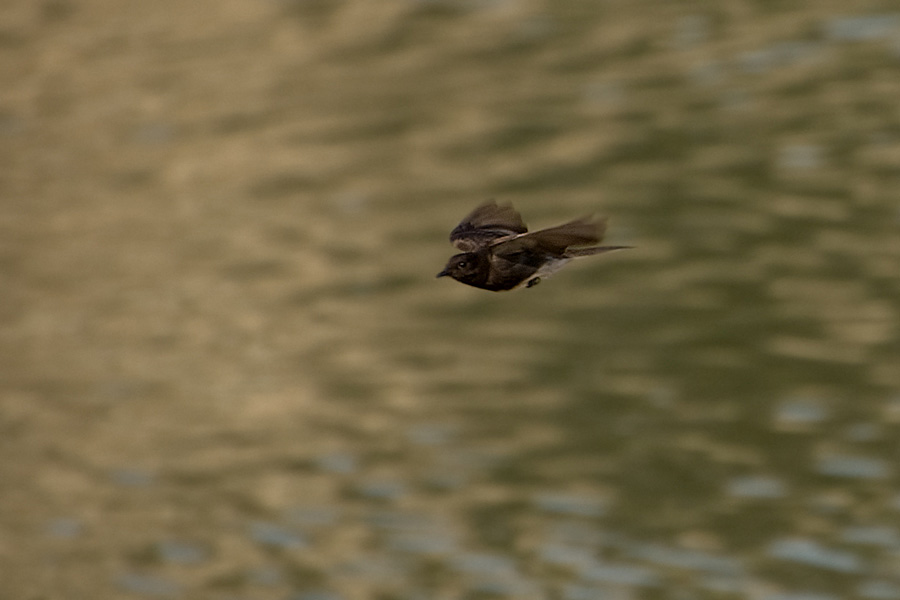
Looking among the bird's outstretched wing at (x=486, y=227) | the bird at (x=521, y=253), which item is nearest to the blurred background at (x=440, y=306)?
the bird's outstretched wing at (x=486, y=227)

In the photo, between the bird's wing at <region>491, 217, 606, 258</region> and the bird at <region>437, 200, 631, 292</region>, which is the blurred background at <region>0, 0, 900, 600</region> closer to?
the bird at <region>437, 200, 631, 292</region>

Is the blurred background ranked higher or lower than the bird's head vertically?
higher

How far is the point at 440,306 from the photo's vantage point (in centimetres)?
2472

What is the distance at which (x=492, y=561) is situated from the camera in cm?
1833

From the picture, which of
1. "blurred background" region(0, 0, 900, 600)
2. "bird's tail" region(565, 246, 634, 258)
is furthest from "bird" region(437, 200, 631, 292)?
"blurred background" region(0, 0, 900, 600)

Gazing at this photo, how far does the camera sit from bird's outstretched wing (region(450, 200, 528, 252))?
421 cm

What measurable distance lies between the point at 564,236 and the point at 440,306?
2107 cm

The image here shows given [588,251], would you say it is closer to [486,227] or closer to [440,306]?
[486,227]

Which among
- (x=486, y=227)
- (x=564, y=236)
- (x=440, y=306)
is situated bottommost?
Answer: (x=564, y=236)

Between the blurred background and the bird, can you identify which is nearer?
the bird

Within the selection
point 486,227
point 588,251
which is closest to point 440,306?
point 486,227

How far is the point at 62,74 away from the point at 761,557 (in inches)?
660

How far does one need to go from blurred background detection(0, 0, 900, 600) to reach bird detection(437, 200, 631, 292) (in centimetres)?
1291

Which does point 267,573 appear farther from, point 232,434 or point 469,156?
point 469,156
